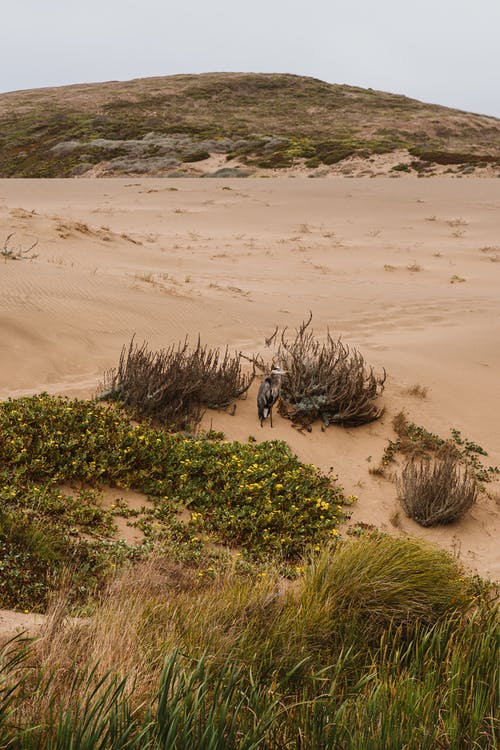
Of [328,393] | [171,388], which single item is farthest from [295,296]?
[171,388]

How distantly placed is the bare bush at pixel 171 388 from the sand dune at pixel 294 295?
25 centimetres

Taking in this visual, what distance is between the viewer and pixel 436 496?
5590 mm

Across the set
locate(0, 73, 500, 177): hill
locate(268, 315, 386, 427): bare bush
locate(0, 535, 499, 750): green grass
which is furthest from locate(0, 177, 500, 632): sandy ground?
locate(0, 73, 500, 177): hill

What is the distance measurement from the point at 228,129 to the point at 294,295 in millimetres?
42910

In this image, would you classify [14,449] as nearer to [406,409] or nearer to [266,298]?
[406,409]

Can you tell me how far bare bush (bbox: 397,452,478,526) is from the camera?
5601 millimetres

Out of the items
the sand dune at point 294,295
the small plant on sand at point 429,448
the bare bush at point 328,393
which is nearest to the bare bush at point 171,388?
the sand dune at point 294,295

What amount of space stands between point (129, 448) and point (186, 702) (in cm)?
374

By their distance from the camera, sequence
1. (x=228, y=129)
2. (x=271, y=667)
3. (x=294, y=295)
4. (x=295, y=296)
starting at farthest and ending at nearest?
(x=228, y=129) < (x=294, y=295) < (x=295, y=296) < (x=271, y=667)

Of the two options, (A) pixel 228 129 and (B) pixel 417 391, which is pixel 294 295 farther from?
(A) pixel 228 129

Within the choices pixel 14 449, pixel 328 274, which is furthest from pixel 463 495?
pixel 328 274

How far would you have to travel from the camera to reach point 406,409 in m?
7.62

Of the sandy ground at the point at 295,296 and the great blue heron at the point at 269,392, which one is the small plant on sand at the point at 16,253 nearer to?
the sandy ground at the point at 295,296

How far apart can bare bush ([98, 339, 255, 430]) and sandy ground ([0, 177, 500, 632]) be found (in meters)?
0.27
